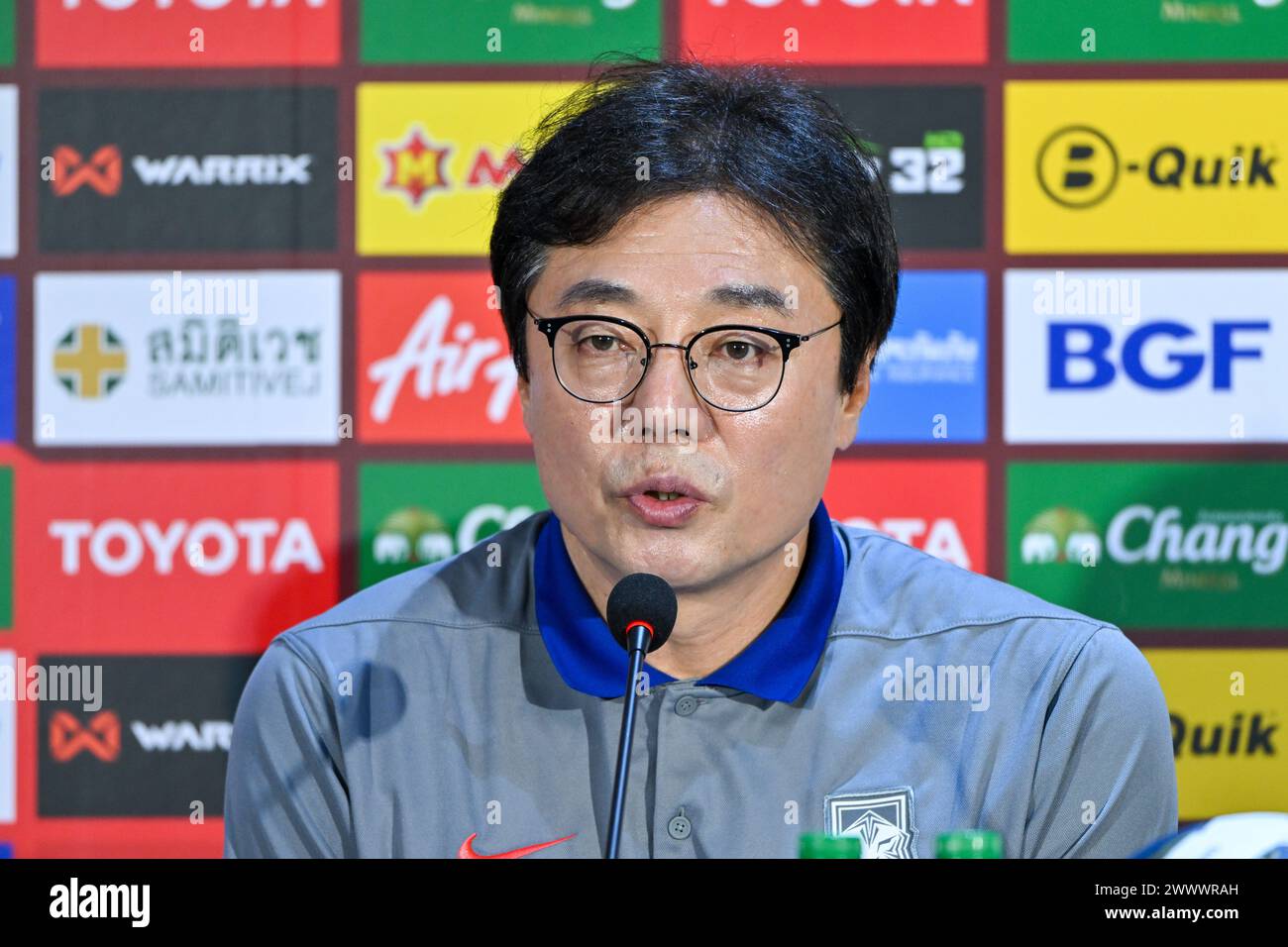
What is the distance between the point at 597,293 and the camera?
47.3 inches

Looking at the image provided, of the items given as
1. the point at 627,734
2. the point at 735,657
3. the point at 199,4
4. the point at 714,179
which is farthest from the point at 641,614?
the point at 199,4

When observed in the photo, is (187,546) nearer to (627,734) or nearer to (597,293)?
(597,293)

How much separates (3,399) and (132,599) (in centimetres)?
38

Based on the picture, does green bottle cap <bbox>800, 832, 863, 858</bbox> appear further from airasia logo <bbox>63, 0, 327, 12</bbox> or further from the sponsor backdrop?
airasia logo <bbox>63, 0, 327, 12</bbox>

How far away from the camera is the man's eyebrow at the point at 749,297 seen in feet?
3.94

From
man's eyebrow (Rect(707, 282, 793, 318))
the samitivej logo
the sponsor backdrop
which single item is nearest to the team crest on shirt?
man's eyebrow (Rect(707, 282, 793, 318))

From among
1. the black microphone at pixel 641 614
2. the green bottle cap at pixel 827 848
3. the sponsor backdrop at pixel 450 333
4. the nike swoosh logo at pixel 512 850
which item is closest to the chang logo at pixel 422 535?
the sponsor backdrop at pixel 450 333

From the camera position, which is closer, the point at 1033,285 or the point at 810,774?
the point at 810,774

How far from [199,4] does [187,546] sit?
2.87ft

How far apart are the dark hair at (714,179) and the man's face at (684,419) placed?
0.02 metres

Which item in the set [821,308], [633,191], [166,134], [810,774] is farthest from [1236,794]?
[166,134]

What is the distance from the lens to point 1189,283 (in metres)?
2.05
